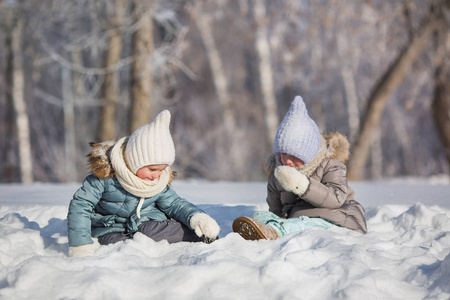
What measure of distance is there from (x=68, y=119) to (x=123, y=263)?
1472 cm

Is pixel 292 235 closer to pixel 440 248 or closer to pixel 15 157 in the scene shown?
pixel 440 248

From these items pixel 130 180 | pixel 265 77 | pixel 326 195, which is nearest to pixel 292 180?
pixel 326 195

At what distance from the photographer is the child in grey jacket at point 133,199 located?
312cm

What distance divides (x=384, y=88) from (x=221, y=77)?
253 inches

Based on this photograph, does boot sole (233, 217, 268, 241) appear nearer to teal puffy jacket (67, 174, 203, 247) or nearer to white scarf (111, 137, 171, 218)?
teal puffy jacket (67, 174, 203, 247)

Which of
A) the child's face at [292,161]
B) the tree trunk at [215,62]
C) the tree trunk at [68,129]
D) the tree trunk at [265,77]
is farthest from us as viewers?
the tree trunk at [215,62]

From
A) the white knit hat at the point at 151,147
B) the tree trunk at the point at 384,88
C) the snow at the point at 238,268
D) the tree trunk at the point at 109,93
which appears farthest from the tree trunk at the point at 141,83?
the white knit hat at the point at 151,147

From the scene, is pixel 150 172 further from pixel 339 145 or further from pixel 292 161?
pixel 339 145

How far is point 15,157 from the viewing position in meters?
19.0

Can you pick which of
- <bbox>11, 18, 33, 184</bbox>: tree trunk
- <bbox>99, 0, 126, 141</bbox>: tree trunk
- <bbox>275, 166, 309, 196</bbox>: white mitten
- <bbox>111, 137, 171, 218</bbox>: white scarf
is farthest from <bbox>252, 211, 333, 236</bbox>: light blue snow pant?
<bbox>11, 18, 33, 184</bbox>: tree trunk

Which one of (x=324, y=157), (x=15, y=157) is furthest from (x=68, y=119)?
(x=324, y=157)

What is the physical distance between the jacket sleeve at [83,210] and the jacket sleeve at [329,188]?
1377mm

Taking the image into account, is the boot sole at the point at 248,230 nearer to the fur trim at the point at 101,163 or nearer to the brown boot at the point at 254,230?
the brown boot at the point at 254,230

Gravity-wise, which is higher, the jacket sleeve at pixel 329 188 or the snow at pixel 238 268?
the jacket sleeve at pixel 329 188
